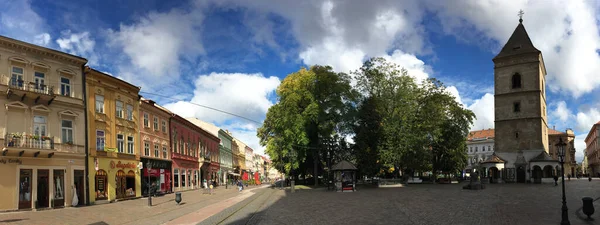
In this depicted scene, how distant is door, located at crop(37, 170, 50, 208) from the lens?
2695cm

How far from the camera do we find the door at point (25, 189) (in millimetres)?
25856

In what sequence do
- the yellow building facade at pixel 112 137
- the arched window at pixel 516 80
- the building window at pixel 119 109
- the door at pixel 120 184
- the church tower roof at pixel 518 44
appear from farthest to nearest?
1. the church tower roof at pixel 518 44
2. the arched window at pixel 516 80
3. the building window at pixel 119 109
4. the door at pixel 120 184
5. the yellow building facade at pixel 112 137

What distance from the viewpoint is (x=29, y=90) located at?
2666 cm

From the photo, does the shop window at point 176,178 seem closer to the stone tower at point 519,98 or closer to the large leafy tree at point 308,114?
the large leafy tree at point 308,114

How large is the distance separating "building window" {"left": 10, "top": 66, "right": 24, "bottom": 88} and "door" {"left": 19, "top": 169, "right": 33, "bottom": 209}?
535 centimetres

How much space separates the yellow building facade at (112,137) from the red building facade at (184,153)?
11.1 metres

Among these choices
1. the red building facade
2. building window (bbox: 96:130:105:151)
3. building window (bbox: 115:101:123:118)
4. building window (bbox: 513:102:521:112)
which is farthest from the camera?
building window (bbox: 513:102:521:112)

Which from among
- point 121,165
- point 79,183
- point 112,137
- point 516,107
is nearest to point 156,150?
point 121,165

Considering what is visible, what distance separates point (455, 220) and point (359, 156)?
33.1m

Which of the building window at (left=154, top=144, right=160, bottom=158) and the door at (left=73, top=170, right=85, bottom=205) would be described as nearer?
the door at (left=73, top=170, right=85, bottom=205)

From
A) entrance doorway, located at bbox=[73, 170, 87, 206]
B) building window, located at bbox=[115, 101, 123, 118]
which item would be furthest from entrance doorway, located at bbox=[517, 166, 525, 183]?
entrance doorway, located at bbox=[73, 170, 87, 206]

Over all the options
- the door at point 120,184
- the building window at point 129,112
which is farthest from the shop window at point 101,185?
the building window at point 129,112

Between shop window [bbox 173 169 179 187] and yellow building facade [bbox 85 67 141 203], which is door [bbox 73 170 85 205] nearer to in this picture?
yellow building facade [bbox 85 67 141 203]

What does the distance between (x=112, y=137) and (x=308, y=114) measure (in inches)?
836
